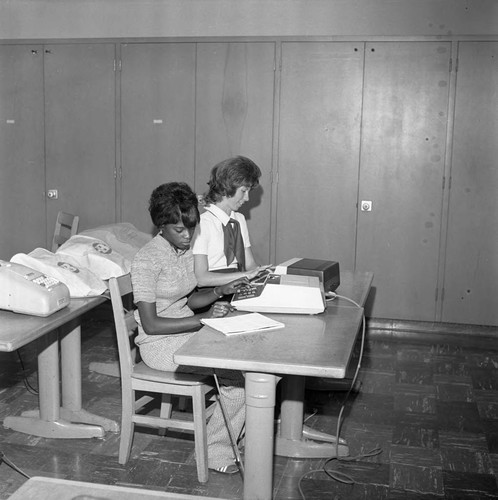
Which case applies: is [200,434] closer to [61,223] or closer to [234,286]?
[234,286]

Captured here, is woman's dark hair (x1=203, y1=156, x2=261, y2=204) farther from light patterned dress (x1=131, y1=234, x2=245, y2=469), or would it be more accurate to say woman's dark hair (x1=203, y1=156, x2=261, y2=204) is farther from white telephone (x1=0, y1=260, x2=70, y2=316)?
white telephone (x1=0, y1=260, x2=70, y2=316)

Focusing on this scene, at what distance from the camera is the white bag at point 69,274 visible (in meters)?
3.07

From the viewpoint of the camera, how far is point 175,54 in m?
Result: 5.43

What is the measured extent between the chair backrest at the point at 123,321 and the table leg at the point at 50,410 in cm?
47

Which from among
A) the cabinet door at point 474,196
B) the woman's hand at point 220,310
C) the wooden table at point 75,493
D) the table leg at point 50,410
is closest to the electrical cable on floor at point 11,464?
the table leg at point 50,410

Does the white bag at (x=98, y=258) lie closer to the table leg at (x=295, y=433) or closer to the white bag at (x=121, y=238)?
the white bag at (x=121, y=238)

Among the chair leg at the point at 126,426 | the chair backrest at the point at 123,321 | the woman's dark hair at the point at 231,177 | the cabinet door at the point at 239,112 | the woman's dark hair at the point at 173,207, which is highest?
the cabinet door at the point at 239,112

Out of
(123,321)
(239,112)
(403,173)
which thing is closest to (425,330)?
(403,173)

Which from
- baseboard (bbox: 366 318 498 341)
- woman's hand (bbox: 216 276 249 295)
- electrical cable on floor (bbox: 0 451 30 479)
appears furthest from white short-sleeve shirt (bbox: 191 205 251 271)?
baseboard (bbox: 366 318 498 341)

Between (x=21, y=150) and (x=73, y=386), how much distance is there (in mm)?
2815

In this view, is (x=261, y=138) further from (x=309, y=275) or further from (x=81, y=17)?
(x=309, y=275)

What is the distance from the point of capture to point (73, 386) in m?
3.51

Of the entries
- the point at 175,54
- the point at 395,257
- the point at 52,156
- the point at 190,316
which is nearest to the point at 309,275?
the point at 190,316

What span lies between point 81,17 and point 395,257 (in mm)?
2991
